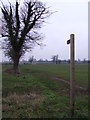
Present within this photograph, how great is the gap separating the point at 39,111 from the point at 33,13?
3159 centimetres

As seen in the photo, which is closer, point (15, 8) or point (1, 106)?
point (1, 106)

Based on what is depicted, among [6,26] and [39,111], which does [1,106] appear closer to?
[39,111]

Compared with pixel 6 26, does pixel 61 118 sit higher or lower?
lower

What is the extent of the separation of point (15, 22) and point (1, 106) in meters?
29.9

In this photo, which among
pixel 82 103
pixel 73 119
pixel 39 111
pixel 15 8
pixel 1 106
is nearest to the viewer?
pixel 73 119

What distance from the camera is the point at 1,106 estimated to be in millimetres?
8664

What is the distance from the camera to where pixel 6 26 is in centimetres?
3850

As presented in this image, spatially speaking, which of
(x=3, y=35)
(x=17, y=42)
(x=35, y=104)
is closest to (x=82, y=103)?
(x=35, y=104)

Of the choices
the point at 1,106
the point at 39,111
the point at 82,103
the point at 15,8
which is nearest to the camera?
the point at 39,111

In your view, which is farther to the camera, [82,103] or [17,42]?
[17,42]

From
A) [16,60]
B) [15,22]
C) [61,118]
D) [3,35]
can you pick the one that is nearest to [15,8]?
[15,22]

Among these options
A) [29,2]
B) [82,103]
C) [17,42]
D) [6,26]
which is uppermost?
[29,2]

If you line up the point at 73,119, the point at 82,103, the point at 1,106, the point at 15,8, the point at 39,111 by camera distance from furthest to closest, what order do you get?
the point at 15,8 < the point at 82,103 < the point at 1,106 < the point at 39,111 < the point at 73,119

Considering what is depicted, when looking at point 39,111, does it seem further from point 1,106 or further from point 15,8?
point 15,8
